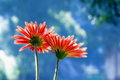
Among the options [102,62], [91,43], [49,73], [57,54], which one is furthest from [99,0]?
[102,62]

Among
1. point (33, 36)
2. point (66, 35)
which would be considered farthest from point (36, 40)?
point (66, 35)

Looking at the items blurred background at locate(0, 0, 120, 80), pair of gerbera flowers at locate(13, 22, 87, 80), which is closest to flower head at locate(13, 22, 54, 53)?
pair of gerbera flowers at locate(13, 22, 87, 80)

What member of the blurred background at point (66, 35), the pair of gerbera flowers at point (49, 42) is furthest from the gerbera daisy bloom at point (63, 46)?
the blurred background at point (66, 35)

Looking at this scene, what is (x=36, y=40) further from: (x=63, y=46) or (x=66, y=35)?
(x=66, y=35)

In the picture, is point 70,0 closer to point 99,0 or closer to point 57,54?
point 99,0

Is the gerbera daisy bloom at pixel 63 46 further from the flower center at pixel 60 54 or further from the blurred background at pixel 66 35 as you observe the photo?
the blurred background at pixel 66 35
